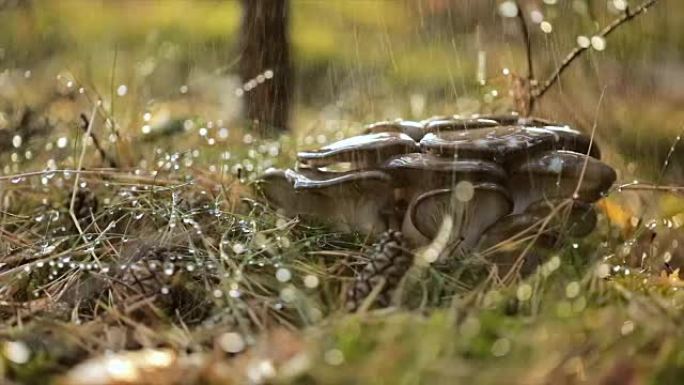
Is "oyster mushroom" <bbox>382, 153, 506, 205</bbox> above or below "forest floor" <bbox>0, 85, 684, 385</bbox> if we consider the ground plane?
above

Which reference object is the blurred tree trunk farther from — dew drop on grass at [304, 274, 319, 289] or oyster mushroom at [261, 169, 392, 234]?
dew drop on grass at [304, 274, 319, 289]

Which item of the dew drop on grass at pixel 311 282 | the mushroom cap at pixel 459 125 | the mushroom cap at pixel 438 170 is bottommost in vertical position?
the dew drop on grass at pixel 311 282

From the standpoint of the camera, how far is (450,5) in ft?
10.8

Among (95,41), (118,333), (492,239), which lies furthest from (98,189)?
(95,41)

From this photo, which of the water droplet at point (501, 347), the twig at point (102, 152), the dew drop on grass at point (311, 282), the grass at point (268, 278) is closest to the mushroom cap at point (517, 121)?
the grass at point (268, 278)

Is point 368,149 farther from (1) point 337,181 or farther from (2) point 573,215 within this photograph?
(2) point 573,215

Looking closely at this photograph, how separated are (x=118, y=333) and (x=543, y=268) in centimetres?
60

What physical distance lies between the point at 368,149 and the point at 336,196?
0.11 meters

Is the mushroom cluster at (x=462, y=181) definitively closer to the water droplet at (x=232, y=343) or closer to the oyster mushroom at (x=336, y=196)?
the oyster mushroom at (x=336, y=196)

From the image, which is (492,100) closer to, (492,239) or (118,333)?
(492,239)

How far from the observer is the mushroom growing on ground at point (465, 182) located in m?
1.30

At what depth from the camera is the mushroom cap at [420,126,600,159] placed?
4.27 ft

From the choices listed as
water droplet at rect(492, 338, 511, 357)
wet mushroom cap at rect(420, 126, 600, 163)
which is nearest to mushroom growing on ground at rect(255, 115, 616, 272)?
wet mushroom cap at rect(420, 126, 600, 163)

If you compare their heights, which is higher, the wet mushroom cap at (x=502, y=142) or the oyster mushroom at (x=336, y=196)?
the wet mushroom cap at (x=502, y=142)
